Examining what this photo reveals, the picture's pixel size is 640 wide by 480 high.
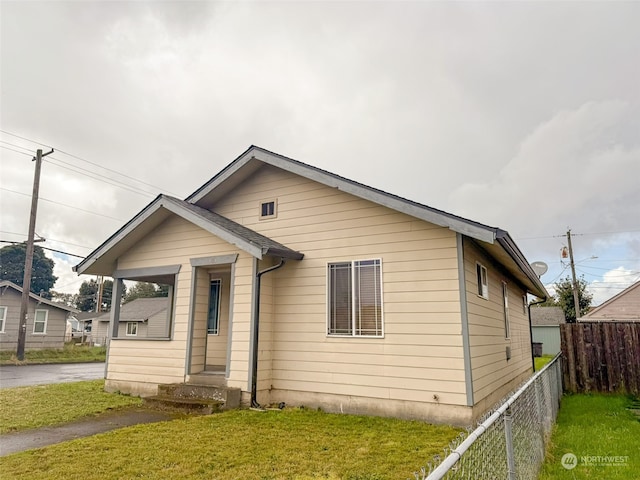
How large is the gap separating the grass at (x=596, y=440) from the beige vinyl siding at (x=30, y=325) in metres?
25.7

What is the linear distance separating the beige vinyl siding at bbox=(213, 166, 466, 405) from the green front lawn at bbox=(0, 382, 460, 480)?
2.57 ft

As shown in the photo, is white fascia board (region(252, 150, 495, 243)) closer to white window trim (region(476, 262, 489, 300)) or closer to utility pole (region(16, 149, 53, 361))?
white window trim (region(476, 262, 489, 300))

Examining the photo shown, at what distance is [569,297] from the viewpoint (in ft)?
126

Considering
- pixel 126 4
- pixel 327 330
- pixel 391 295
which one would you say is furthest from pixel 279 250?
pixel 126 4

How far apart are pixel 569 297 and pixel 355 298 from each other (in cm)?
3896

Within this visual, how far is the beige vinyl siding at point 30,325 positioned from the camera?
22.1 meters

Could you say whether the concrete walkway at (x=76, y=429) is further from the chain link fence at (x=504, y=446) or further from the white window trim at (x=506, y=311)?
the white window trim at (x=506, y=311)

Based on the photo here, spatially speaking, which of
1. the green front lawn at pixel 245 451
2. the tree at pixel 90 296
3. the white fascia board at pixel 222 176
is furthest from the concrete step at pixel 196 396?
the tree at pixel 90 296

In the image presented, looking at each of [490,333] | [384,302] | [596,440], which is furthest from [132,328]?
[596,440]

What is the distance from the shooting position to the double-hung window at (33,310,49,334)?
78.6ft

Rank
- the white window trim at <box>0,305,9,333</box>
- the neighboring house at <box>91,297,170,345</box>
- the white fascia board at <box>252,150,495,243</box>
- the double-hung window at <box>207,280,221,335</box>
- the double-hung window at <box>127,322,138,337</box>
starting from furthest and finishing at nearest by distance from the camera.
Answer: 1. the double-hung window at <box>127,322,138,337</box>
2. the neighboring house at <box>91,297,170,345</box>
3. the white window trim at <box>0,305,9,333</box>
4. the double-hung window at <box>207,280,221,335</box>
5. the white fascia board at <box>252,150,495,243</box>

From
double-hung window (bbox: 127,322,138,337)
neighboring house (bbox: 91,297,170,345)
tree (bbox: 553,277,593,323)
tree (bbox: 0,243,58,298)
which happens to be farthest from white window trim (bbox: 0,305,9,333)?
tree (bbox: 553,277,593,323)

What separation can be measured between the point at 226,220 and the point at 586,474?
7.57 metres

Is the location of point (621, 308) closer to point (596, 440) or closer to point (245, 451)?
point (596, 440)
